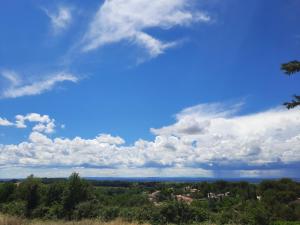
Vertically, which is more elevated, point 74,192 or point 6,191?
point 6,191

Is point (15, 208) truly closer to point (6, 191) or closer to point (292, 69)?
point (6, 191)

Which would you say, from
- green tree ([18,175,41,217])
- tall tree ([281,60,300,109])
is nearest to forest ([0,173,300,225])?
green tree ([18,175,41,217])

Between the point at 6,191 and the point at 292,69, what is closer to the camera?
the point at 292,69

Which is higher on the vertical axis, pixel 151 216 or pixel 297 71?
pixel 297 71

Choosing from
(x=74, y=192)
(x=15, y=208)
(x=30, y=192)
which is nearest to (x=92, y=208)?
(x=74, y=192)

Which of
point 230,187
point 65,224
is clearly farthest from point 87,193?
point 230,187

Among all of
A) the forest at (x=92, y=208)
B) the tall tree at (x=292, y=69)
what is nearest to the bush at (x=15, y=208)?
the forest at (x=92, y=208)

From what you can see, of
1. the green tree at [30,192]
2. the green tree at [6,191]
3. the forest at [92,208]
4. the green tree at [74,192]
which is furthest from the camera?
the green tree at [6,191]

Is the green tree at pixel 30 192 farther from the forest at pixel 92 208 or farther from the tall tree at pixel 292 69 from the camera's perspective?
the tall tree at pixel 292 69

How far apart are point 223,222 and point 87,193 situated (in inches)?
325

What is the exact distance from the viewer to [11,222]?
13.3 metres

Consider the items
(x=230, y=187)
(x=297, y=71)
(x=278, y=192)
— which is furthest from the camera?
(x=230, y=187)

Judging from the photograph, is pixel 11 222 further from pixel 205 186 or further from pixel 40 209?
pixel 205 186

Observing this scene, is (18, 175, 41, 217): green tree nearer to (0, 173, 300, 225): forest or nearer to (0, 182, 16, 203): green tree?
(0, 173, 300, 225): forest
